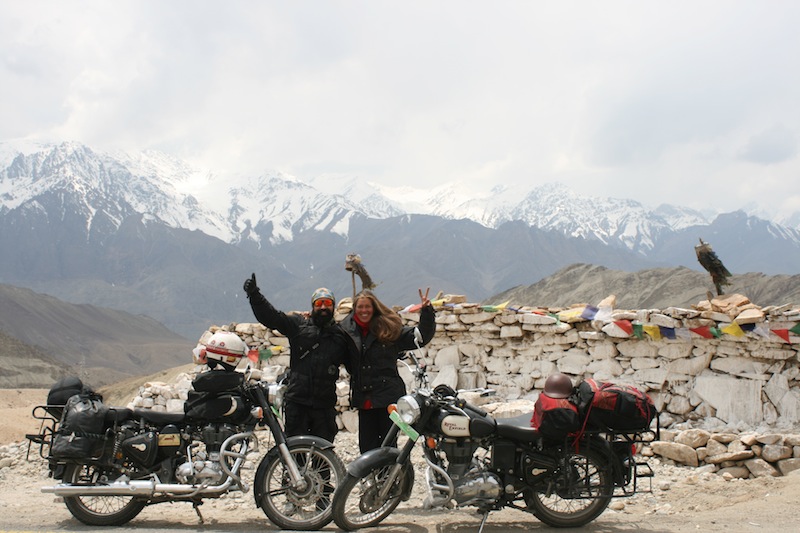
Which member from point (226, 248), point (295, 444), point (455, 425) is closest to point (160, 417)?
point (295, 444)

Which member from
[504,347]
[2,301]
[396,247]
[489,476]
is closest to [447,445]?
[489,476]

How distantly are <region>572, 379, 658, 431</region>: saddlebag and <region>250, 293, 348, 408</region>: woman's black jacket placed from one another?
1.79 metres

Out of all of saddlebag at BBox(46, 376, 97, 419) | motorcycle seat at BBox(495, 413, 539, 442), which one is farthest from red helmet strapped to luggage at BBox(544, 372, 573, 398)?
saddlebag at BBox(46, 376, 97, 419)

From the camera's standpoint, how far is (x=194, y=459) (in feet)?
16.5

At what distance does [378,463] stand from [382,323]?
104cm

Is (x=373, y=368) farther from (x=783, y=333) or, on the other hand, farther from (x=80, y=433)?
(x=783, y=333)

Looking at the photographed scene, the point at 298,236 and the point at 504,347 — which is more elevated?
the point at 298,236

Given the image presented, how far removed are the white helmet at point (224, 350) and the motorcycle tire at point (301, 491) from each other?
0.78 metres

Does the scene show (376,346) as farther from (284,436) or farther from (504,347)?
(504,347)

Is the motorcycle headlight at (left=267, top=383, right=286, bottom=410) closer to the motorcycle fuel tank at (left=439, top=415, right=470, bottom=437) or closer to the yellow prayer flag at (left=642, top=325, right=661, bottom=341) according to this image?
the motorcycle fuel tank at (left=439, top=415, right=470, bottom=437)

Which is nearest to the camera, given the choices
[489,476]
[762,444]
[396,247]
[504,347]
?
[489,476]

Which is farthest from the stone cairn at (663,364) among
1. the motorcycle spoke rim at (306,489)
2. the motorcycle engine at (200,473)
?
the motorcycle engine at (200,473)

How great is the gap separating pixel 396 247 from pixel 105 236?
63.2 m

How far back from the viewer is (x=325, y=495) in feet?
16.0
